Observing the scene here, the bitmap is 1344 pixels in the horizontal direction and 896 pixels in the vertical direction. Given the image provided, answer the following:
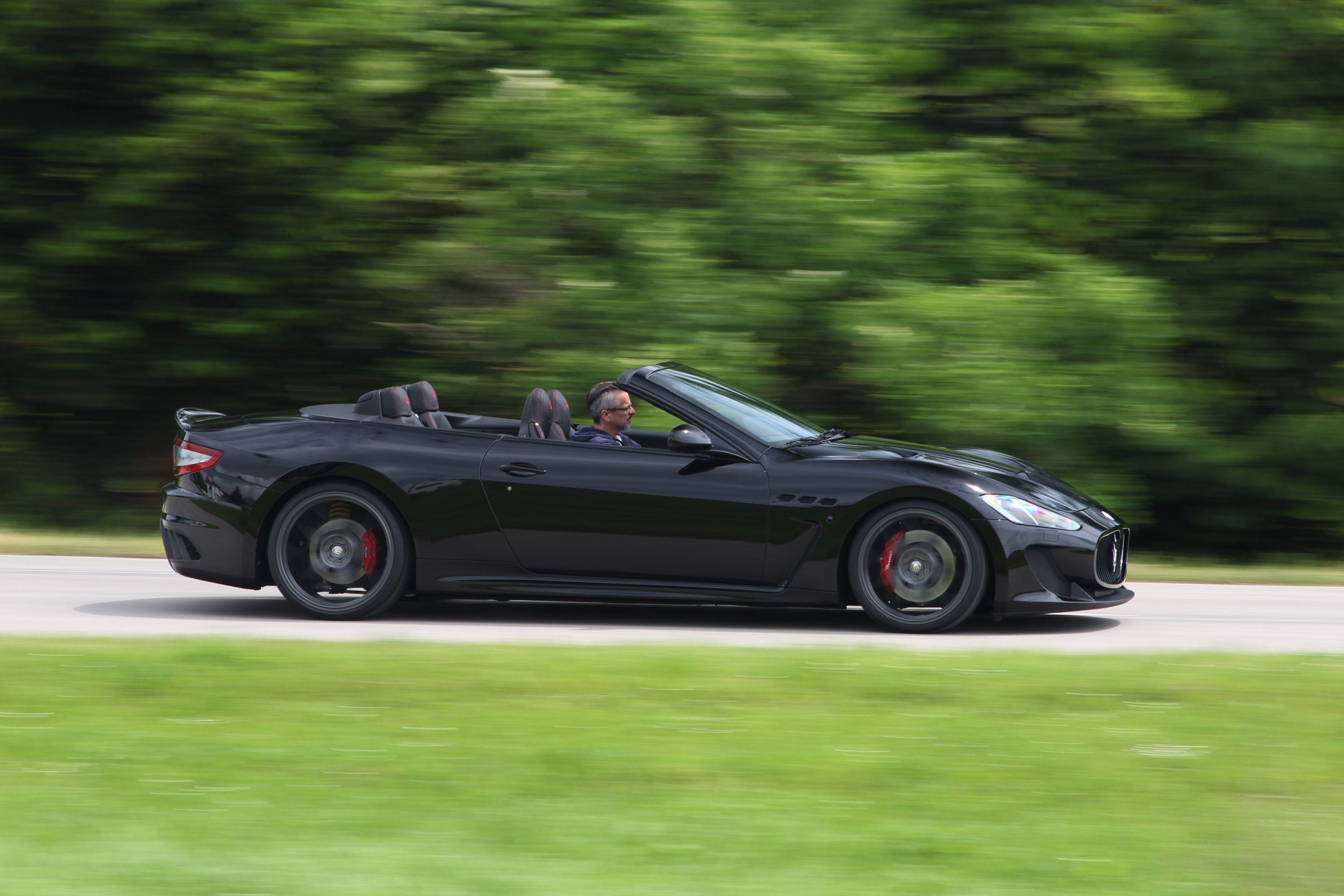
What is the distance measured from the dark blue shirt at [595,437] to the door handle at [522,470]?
29 centimetres

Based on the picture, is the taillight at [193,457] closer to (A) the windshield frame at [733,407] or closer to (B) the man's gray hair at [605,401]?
(B) the man's gray hair at [605,401]

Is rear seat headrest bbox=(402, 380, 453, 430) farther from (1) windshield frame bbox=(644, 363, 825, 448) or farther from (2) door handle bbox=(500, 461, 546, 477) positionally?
(1) windshield frame bbox=(644, 363, 825, 448)

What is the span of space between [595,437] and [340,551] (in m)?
1.38

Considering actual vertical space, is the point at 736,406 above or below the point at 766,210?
below

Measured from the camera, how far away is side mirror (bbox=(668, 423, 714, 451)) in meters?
6.96

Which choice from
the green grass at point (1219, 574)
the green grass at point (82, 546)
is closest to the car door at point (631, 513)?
the green grass at point (1219, 574)

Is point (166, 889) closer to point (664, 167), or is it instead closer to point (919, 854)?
point (919, 854)

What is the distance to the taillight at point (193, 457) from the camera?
7.38 meters

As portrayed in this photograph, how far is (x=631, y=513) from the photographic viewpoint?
6.99 m

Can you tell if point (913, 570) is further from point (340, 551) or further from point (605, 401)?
point (340, 551)

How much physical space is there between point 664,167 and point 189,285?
506cm

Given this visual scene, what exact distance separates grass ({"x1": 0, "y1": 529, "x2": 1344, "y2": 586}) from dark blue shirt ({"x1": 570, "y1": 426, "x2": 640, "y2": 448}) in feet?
12.4

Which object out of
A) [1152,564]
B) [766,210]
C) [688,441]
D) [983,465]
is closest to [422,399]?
[688,441]

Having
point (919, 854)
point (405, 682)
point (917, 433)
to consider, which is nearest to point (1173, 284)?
point (917, 433)
